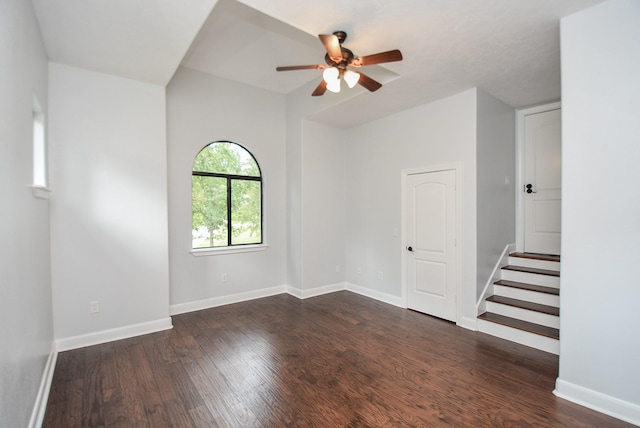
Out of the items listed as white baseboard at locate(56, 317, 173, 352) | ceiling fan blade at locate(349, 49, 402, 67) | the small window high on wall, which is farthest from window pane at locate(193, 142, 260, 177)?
ceiling fan blade at locate(349, 49, 402, 67)

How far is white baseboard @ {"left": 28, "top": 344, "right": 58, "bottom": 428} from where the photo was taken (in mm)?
1998

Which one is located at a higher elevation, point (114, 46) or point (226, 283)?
point (114, 46)

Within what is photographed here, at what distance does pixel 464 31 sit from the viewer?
2.51m

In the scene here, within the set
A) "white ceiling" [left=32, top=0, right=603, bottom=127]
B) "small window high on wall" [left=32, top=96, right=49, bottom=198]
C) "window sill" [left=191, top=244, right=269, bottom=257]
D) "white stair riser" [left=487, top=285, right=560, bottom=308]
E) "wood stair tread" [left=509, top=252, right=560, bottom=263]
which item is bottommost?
"white stair riser" [left=487, top=285, right=560, bottom=308]

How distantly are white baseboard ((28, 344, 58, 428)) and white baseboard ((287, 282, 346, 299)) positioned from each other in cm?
303

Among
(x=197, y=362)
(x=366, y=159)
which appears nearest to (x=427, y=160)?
(x=366, y=159)

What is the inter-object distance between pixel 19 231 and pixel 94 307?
1.81 metres

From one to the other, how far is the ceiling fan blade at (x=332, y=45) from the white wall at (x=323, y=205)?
7.98 feet

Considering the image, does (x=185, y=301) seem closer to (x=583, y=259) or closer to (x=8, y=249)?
(x=8, y=249)

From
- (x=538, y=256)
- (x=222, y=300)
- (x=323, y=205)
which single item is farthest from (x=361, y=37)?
(x=222, y=300)

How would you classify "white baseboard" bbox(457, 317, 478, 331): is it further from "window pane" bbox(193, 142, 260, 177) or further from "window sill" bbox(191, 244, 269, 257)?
"window pane" bbox(193, 142, 260, 177)

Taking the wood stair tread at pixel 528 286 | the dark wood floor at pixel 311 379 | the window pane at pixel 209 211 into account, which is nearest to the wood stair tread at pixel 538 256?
the wood stair tread at pixel 528 286

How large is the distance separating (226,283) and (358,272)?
7.25 ft

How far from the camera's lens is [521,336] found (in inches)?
129
